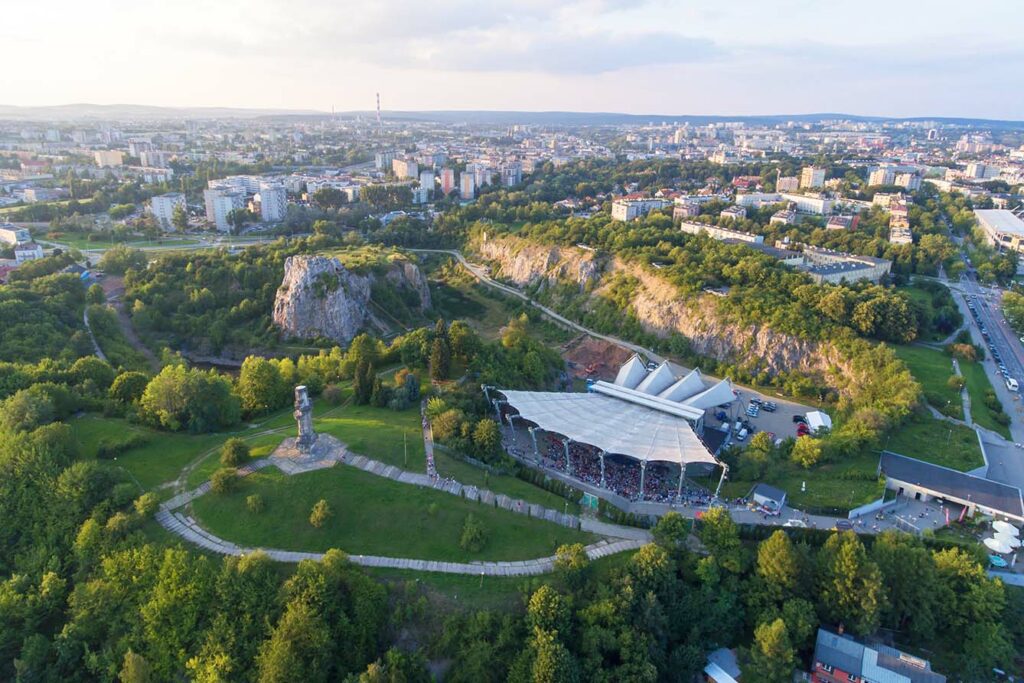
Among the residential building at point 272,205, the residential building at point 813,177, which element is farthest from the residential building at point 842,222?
the residential building at point 272,205

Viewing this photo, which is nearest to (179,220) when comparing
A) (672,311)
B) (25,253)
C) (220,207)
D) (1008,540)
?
(220,207)

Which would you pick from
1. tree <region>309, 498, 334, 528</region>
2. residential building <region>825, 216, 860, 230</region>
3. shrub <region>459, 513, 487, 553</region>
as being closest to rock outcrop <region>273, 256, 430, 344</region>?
tree <region>309, 498, 334, 528</region>

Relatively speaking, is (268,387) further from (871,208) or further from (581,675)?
(871,208)

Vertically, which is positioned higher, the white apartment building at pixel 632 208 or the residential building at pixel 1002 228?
the white apartment building at pixel 632 208

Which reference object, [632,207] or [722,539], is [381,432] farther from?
[632,207]

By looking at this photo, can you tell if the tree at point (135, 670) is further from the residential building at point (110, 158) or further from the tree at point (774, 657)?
the residential building at point (110, 158)

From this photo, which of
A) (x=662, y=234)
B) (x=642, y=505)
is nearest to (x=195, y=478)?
(x=642, y=505)
